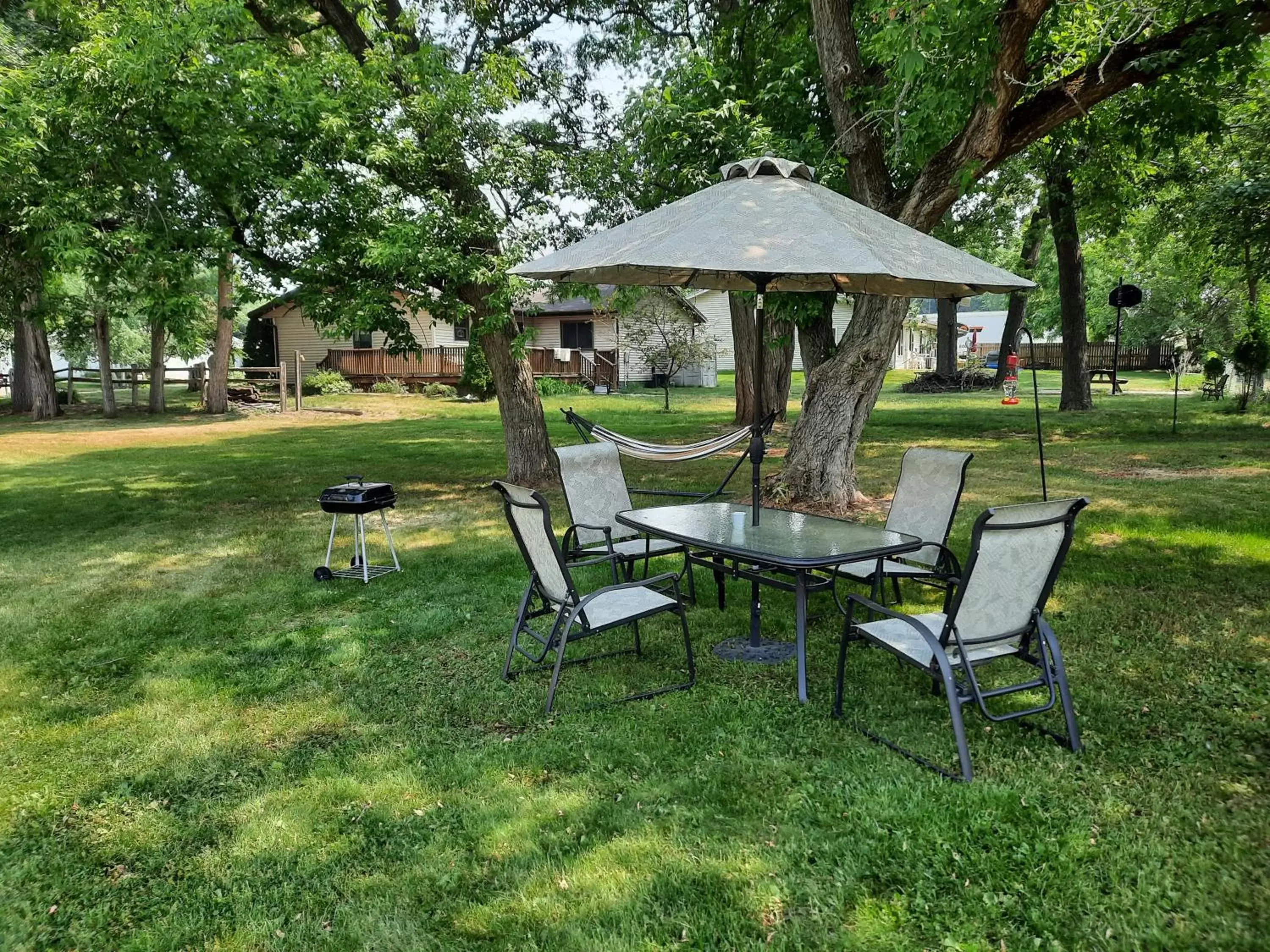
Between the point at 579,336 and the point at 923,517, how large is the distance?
26.9 m

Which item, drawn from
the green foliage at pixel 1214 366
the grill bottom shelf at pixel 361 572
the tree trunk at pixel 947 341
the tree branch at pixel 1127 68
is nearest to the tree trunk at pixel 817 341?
the tree branch at pixel 1127 68

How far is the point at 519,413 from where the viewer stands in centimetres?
957

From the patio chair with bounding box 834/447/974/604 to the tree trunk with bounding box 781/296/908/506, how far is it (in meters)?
2.81

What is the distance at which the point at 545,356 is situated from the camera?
27234 mm

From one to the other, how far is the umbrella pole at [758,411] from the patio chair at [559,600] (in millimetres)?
710

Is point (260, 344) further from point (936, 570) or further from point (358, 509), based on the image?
point (936, 570)

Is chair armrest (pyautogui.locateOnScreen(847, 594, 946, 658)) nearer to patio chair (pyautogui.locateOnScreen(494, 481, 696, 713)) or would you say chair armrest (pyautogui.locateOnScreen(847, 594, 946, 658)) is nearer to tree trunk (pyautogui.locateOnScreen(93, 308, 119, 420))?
patio chair (pyautogui.locateOnScreen(494, 481, 696, 713))

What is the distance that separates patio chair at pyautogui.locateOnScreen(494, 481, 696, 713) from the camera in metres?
3.64

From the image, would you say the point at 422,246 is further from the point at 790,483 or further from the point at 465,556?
the point at 790,483

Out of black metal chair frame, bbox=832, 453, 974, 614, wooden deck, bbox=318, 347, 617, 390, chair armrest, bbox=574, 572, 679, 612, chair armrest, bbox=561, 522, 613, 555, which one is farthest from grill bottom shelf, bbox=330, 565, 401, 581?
wooden deck, bbox=318, 347, 617, 390

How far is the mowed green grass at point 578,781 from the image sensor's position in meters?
2.32

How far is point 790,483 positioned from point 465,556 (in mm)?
3286

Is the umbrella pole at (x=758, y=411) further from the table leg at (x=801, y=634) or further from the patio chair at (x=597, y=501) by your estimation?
the patio chair at (x=597, y=501)

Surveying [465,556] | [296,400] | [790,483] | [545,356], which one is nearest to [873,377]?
[790,483]
